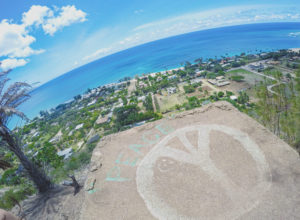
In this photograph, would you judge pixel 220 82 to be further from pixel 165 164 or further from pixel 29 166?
pixel 29 166

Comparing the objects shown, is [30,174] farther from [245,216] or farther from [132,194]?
[245,216]

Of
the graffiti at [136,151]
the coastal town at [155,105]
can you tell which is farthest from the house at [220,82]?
the graffiti at [136,151]

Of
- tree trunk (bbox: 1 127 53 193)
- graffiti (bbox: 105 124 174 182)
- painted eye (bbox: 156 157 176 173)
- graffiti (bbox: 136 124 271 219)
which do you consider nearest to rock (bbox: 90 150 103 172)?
graffiti (bbox: 105 124 174 182)

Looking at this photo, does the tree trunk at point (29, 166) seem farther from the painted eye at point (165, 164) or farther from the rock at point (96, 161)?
the painted eye at point (165, 164)

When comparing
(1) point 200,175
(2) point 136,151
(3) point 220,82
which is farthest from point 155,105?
(1) point 200,175

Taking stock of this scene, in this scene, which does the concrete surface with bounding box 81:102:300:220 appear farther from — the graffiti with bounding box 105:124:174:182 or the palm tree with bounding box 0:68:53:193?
the palm tree with bounding box 0:68:53:193
